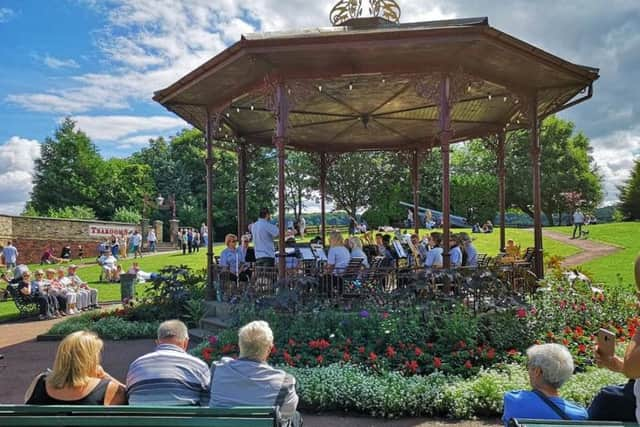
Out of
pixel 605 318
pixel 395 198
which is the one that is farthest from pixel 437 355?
pixel 395 198

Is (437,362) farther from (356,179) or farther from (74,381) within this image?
(356,179)

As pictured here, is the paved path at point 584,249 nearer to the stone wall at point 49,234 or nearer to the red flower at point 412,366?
the red flower at point 412,366

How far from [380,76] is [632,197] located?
42432 mm

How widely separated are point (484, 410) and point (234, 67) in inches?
259

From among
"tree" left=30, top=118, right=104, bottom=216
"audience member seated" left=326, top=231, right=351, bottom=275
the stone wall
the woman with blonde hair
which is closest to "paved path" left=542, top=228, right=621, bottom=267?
"audience member seated" left=326, top=231, right=351, bottom=275

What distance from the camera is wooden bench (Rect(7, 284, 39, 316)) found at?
41.2 feet

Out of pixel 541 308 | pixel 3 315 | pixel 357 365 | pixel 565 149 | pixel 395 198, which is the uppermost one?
pixel 565 149

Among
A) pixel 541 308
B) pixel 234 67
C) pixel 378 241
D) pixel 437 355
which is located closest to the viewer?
pixel 437 355

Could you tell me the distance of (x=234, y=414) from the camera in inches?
108

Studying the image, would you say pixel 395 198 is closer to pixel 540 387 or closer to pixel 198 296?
pixel 198 296

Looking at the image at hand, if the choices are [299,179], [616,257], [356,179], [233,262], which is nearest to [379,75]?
[233,262]

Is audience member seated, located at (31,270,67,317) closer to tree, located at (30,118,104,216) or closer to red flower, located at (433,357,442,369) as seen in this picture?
red flower, located at (433,357,442,369)

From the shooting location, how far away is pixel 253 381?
3143mm

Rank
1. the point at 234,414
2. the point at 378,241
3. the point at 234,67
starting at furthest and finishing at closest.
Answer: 1. the point at 378,241
2. the point at 234,67
3. the point at 234,414
